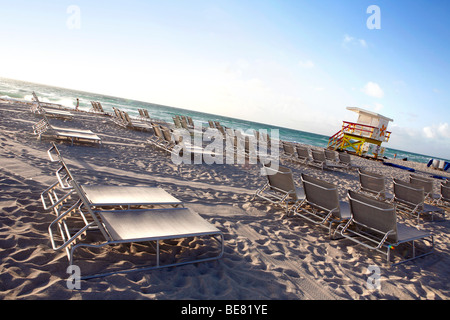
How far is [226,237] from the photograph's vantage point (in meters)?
3.47

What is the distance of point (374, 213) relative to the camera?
355 cm

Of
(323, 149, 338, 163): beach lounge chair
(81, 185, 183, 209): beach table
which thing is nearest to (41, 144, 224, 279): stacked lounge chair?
(81, 185, 183, 209): beach table

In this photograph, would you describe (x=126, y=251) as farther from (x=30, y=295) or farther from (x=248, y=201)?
(x=248, y=201)

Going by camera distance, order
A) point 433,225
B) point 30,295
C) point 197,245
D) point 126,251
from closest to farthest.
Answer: point 30,295 < point 126,251 < point 197,245 < point 433,225

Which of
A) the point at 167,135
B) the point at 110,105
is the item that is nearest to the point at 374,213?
the point at 167,135

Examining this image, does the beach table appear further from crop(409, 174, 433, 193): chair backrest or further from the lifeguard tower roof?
the lifeguard tower roof

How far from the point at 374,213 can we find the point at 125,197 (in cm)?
318

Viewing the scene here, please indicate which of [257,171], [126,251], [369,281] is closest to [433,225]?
[369,281]

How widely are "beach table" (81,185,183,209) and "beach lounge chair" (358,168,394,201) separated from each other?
4842 millimetres

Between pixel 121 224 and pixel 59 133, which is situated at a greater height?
pixel 59 133

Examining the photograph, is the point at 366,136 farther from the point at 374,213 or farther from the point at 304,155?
the point at 374,213

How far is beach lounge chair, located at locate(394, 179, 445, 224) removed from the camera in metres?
5.46

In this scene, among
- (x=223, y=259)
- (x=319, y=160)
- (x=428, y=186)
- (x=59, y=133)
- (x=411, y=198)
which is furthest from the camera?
(x=319, y=160)
